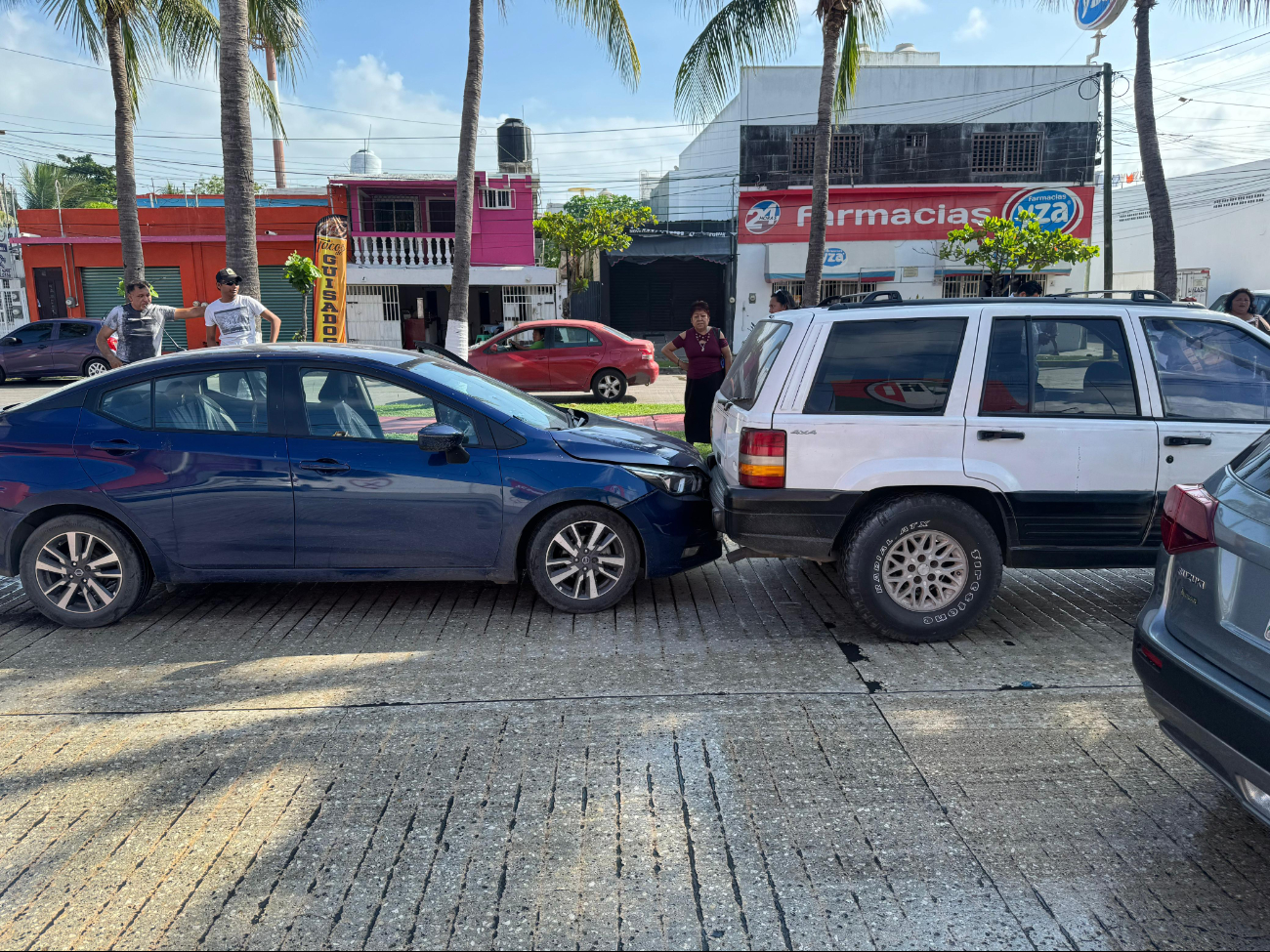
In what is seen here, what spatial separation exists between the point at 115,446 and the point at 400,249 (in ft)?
73.5

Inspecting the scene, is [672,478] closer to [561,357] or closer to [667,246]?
[561,357]

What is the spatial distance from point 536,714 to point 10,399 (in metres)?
17.6

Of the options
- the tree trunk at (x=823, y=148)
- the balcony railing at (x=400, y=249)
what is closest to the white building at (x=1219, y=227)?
the tree trunk at (x=823, y=148)

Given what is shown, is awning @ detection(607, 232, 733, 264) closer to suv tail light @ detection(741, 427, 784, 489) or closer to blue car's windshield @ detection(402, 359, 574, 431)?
blue car's windshield @ detection(402, 359, 574, 431)

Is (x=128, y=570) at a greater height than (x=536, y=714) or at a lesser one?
greater

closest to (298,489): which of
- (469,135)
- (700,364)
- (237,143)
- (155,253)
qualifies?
(700,364)

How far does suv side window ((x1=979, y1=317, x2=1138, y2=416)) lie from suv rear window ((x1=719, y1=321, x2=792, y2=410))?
110 centimetres

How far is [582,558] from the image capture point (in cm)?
511

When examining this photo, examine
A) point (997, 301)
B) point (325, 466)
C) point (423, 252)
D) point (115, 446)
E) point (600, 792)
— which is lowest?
point (600, 792)

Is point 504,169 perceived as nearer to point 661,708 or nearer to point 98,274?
point 98,274

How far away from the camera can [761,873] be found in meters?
2.81

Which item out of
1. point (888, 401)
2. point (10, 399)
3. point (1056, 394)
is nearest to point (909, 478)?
point (888, 401)

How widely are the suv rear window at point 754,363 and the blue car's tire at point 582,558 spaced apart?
3.34ft

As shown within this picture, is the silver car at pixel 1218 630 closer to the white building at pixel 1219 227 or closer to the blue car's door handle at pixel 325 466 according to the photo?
the blue car's door handle at pixel 325 466
